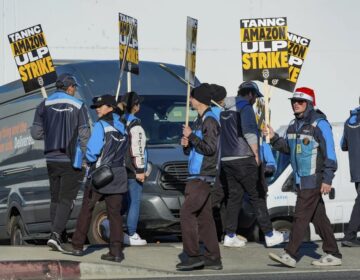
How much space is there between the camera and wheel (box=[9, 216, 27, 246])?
17.0 meters

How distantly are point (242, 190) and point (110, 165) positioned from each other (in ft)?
7.01

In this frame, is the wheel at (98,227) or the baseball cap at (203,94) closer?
the baseball cap at (203,94)

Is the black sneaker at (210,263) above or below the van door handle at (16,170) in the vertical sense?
below

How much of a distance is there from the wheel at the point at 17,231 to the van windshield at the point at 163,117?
226cm

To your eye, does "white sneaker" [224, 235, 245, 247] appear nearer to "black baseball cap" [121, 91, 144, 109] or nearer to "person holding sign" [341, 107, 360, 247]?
"person holding sign" [341, 107, 360, 247]

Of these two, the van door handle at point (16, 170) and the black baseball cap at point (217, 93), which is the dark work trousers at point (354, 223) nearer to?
the black baseball cap at point (217, 93)

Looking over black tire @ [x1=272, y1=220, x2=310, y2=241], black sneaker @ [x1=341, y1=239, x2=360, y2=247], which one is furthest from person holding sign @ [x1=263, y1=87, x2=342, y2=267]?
black tire @ [x1=272, y1=220, x2=310, y2=241]

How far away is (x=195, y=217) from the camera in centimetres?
1299

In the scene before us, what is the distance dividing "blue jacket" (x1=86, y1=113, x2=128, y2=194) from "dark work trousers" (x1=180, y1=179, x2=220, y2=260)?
2.56 ft

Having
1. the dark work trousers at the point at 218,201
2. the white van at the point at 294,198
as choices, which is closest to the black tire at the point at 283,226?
the white van at the point at 294,198

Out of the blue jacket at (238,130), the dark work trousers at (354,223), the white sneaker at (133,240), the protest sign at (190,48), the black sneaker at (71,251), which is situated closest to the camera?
the black sneaker at (71,251)

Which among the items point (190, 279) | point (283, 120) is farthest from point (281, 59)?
point (283, 120)

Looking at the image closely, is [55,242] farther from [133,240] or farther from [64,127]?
[133,240]

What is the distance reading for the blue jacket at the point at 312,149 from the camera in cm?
1318
